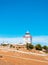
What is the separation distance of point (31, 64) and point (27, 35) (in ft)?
410

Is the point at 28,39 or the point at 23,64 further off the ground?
the point at 28,39

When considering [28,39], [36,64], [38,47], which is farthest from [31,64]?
[28,39]

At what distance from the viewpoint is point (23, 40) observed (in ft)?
504

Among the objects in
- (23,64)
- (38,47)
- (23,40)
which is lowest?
(23,64)

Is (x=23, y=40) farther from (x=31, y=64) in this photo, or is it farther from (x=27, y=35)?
(x=31, y=64)

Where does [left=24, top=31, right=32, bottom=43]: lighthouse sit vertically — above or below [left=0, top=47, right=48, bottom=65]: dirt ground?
above

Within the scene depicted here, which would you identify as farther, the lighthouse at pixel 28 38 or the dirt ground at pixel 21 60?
the lighthouse at pixel 28 38

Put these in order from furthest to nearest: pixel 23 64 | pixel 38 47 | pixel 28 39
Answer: pixel 28 39, pixel 38 47, pixel 23 64

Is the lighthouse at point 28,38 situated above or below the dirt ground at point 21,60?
above

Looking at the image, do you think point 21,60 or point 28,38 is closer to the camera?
point 21,60

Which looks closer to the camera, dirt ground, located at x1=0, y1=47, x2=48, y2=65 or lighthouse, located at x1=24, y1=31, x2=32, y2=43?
dirt ground, located at x1=0, y1=47, x2=48, y2=65

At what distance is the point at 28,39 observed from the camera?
6019 inches

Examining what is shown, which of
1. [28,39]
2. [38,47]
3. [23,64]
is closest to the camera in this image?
[23,64]

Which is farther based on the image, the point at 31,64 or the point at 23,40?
the point at 23,40
